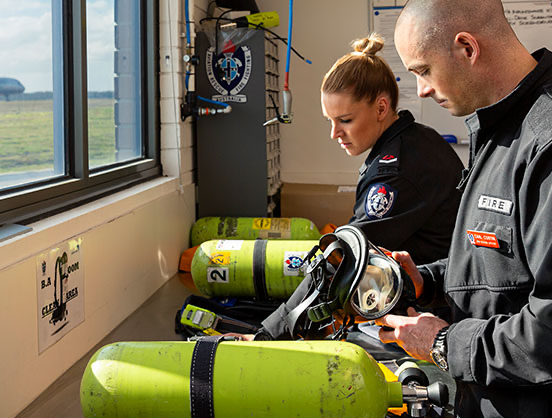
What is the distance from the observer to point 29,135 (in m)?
2.47

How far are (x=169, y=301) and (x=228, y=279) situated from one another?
32 centimetres

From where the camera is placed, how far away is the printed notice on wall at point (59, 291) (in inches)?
85.4

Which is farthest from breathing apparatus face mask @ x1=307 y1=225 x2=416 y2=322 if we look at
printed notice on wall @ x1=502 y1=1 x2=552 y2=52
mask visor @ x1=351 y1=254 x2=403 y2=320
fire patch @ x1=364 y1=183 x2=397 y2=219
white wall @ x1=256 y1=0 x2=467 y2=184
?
printed notice on wall @ x1=502 y1=1 x2=552 y2=52

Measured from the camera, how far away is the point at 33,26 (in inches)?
97.5

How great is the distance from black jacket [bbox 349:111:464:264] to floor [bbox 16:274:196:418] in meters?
1.04

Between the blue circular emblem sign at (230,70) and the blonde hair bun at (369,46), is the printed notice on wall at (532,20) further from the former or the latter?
the blonde hair bun at (369,46)

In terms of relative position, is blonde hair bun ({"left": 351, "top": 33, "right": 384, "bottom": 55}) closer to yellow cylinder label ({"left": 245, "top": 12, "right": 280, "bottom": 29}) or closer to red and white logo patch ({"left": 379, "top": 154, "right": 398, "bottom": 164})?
red and white logo patch ({"left": 379, "top": 154, "right": 398, "bottom": 164})

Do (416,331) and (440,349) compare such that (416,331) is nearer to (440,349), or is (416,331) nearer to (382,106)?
(440,349)

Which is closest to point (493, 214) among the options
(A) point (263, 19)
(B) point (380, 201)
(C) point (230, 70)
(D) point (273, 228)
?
(B) point (380, 201)

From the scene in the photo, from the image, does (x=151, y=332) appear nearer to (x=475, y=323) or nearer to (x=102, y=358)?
(x=102, y=358)

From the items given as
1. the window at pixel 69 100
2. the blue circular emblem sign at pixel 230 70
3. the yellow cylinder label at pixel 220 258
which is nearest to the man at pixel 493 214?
the window at pixel 69 100

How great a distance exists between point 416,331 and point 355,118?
3.81 feet

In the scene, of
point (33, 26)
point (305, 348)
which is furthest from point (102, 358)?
point (33, 26)

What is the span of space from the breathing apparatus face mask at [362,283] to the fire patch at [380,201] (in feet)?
1.80
